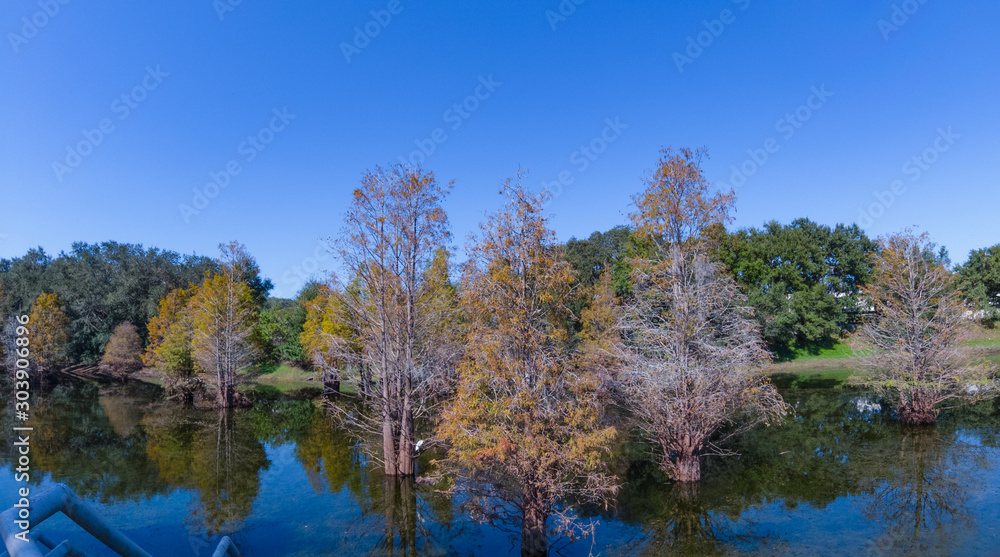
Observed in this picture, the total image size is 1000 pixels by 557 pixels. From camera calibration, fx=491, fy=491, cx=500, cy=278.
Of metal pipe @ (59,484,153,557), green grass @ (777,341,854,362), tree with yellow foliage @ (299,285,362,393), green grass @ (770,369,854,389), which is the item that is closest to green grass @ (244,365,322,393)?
tree with yellow foliage @ (299,285,362,393)

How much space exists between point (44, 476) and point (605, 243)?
5708 cm

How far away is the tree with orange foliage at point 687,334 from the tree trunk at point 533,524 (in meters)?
6.04

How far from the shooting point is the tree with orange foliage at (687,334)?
51.7 feet

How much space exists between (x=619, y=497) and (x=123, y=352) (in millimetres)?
55122

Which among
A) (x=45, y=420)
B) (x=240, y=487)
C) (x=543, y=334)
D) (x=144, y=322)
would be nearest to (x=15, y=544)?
(x=543, y=334)

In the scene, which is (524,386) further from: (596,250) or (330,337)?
(596,250)

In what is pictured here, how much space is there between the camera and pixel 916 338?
23453 mm

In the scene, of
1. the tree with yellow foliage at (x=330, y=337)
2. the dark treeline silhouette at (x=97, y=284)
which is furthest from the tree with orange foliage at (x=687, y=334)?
the dark treeline silhouette at (x=97, y=284)

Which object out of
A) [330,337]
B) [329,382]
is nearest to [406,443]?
[330,337]

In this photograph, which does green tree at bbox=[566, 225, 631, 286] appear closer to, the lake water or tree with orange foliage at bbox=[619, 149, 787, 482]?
the lake water

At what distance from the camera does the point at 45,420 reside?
29562 millimetres

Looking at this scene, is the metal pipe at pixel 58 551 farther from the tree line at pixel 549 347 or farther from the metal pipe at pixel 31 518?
the tree line at pixel 549 347

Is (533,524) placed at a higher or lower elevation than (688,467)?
lower

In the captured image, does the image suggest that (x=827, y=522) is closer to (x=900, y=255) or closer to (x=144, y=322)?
(x=900, y=255)
